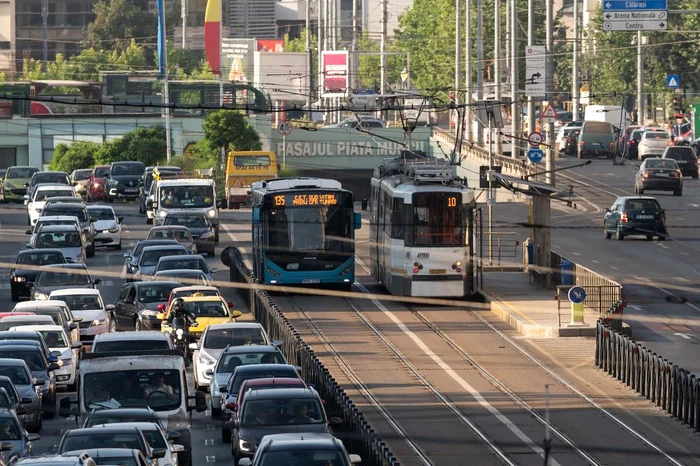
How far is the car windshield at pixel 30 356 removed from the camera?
90.9 ft

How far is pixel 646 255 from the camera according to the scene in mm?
51062

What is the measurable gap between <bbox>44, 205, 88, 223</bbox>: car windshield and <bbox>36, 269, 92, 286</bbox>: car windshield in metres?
13.5

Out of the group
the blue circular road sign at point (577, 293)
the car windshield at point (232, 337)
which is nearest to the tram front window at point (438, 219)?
the blue circular road sign at point (577, 293)

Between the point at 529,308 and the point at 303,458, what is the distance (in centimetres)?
2200

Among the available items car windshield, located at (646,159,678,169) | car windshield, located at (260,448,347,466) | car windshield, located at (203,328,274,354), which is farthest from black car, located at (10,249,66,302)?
car windshield, located at (646,159,678,169)

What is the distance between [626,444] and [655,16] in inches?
939

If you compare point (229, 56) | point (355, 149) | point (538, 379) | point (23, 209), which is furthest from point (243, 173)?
point (229, 56)

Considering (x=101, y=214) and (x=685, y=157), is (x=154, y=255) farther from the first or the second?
(x=685, y=157)

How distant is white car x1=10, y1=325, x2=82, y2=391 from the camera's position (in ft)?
99.4

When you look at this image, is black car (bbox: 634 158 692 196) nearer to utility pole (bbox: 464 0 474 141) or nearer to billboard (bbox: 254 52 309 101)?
utility pole (bbox: 464 0 474 141)

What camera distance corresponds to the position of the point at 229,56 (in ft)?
446

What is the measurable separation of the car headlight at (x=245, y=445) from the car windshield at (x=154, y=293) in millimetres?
14700

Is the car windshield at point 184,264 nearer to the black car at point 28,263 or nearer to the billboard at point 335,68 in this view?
the black car at point 28,263

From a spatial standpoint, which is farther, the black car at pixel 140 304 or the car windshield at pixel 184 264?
the car windshield at pixel 184 264
